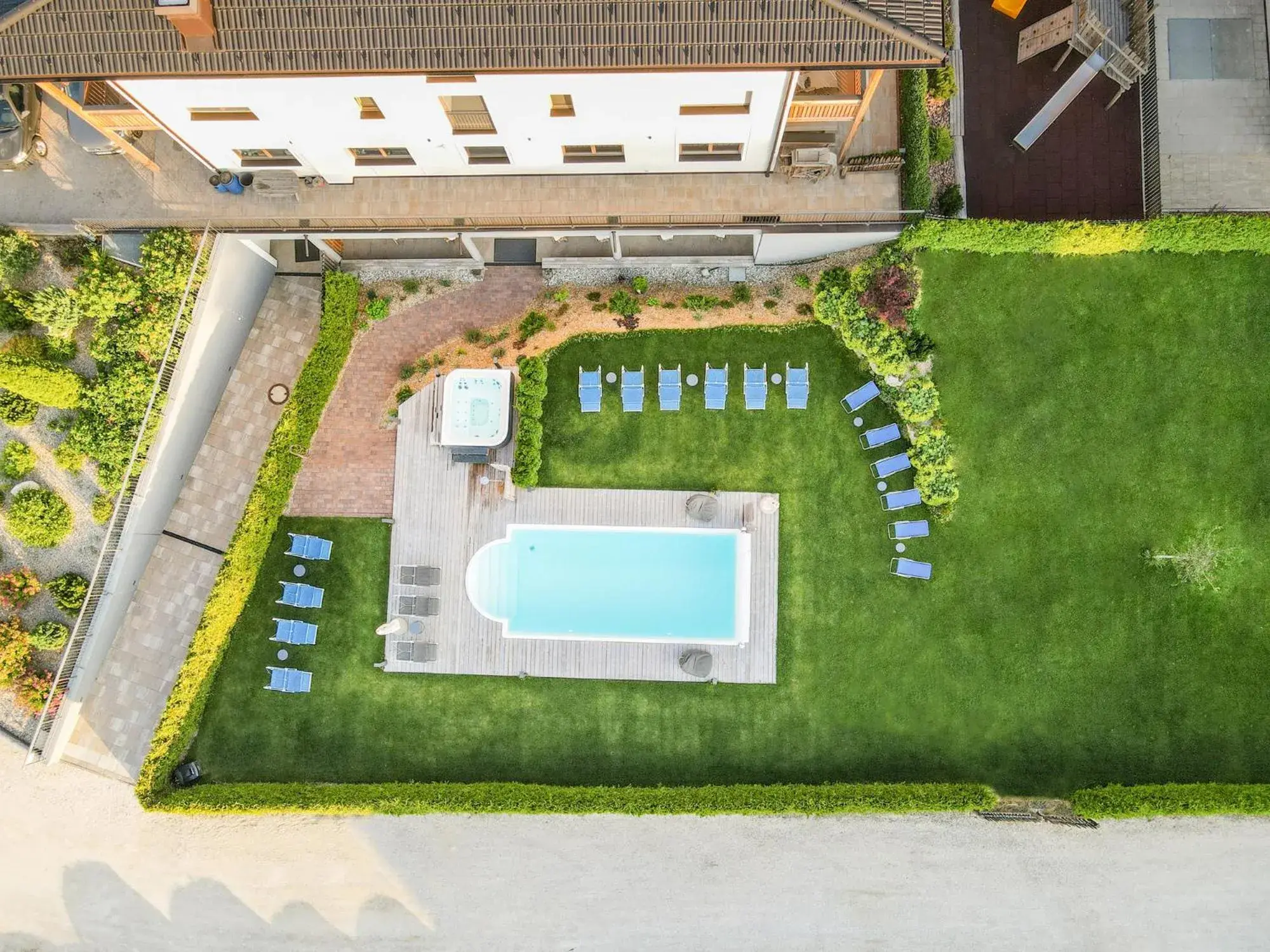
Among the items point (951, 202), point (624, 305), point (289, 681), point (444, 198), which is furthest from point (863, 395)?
point (289, 681)

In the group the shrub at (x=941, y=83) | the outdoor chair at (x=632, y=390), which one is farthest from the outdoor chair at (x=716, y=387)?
the shrub at (x=941, y=83)

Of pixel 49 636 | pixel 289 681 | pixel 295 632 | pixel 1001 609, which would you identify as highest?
pixel 1001 609

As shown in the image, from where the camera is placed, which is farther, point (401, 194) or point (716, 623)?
point (716, 623)

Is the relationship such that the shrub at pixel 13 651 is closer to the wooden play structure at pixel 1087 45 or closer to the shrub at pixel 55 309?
the shrub at pixel 55 309

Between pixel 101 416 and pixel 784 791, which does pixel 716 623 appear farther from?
pixel 101 416

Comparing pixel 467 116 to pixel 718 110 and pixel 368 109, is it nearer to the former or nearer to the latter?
pixel 368 109

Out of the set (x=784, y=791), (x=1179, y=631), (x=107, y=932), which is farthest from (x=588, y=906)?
(x=1179, y=631)

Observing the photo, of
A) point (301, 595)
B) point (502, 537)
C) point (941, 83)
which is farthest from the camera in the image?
point (502, 537)

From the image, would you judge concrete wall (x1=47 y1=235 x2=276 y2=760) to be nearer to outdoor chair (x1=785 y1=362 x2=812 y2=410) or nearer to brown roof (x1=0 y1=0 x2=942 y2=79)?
brown roof (x1=0 y1=0 x2=942 y2=79)
